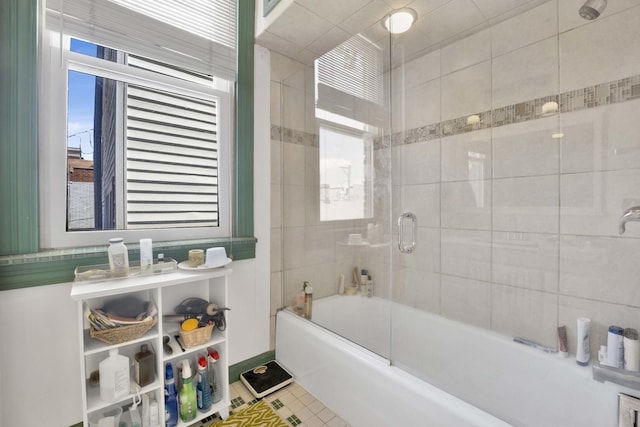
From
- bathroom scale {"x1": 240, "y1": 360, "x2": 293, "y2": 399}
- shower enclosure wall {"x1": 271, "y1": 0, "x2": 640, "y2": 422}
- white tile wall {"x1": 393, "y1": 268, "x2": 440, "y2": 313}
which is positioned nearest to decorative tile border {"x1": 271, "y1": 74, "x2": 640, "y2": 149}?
shower enclosure wall {"x1": 271, "y1": 0, "x2": 640, "y2": 422}

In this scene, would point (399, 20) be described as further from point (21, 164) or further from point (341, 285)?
point (21, 164)

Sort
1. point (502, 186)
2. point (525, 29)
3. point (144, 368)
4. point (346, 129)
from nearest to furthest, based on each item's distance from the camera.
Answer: point (144, 368) < point (525, 29) < point (502, 186) < point (346, 129)

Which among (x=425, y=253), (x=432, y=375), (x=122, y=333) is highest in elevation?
(x=425, y=253)

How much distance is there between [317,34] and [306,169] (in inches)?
32.7

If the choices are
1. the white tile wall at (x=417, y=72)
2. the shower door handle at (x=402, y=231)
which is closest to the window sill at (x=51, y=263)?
the shower door handle at (x=402, y=231)

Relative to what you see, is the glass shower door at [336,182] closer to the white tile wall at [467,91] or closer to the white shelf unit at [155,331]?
the white tile wall at [467,91]

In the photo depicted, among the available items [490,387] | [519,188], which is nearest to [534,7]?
[519,188]

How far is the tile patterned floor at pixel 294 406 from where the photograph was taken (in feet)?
4.49

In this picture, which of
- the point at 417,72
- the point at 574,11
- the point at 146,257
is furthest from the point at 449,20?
the point at 146,257

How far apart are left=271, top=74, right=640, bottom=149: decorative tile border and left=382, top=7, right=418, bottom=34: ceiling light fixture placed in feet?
1.95

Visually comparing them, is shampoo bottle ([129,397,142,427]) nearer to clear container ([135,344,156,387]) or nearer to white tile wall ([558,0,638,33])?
clear container ([135,344,156,387])

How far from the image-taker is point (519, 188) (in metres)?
1.50

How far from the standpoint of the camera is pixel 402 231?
1.88 m

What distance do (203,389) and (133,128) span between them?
1348 millimetres
